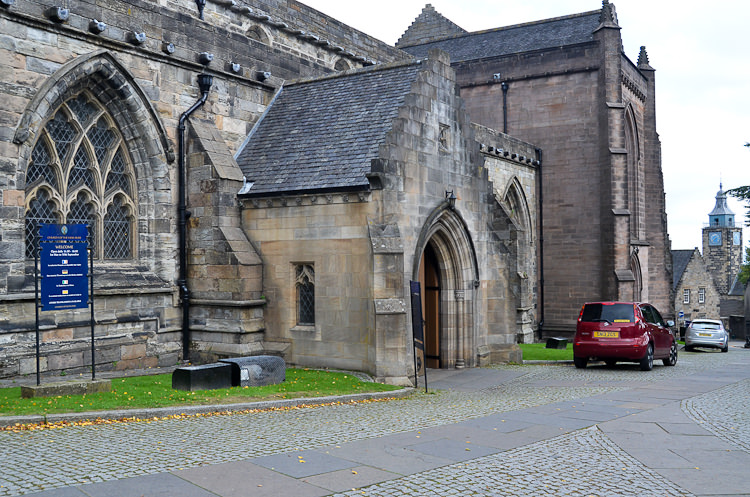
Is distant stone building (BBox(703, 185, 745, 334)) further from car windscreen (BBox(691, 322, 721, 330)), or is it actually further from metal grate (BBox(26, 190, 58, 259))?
metal grate (BBox(26, 190, 58, 259))

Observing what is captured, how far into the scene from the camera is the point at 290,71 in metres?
19.1

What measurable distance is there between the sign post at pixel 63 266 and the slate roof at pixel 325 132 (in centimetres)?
472

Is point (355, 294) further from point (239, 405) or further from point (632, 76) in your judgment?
point (632, 76)

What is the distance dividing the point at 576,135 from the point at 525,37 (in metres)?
6.73

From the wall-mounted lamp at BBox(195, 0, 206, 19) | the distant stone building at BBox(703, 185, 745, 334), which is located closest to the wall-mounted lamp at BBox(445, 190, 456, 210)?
the wall-mounted lamp at BBox(195, 0, 206, 19)

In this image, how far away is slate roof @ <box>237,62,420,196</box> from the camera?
49.0 feet

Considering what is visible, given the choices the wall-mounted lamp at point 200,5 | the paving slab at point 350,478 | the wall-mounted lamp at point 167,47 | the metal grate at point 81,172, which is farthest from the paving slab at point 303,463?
the wall-mounted lamp at point 200,5

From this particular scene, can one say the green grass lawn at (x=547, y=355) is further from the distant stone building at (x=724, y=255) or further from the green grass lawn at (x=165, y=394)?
the distant stone building at (x=724, y=255)

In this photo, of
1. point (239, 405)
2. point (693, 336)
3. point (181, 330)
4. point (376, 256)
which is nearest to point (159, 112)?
point (181, 330)

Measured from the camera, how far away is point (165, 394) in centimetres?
1143

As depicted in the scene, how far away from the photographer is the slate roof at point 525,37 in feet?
110

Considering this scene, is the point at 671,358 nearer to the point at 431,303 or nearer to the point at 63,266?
the point at 431,303

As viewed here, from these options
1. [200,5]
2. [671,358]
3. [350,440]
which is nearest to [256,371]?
[350,440]

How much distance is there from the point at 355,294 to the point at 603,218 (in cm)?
1854
